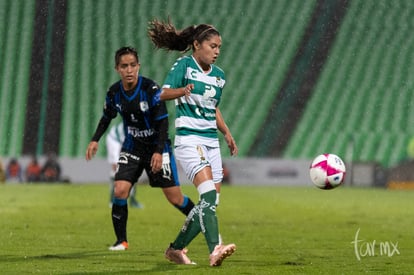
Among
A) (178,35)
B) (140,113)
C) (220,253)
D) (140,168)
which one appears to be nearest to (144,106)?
(140,113)

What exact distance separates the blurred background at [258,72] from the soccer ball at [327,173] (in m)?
18.7

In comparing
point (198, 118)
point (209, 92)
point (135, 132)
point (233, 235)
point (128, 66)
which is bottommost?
point (233, 235)

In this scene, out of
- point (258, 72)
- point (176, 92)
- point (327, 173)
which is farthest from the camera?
point (258, 72)

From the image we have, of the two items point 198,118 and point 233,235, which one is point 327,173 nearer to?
point 198,118

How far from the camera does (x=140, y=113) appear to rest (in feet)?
26.9

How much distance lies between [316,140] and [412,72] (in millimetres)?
5386

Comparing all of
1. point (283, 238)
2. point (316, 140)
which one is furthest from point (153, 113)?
point (316, 140)

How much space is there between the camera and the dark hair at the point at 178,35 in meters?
7.17

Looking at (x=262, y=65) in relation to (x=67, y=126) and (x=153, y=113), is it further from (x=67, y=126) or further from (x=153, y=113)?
(x=153, y=113)

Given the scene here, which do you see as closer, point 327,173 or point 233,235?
point 327,173

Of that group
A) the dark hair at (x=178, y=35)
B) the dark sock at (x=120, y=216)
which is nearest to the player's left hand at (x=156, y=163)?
the dark hair at (x=178, y=35)

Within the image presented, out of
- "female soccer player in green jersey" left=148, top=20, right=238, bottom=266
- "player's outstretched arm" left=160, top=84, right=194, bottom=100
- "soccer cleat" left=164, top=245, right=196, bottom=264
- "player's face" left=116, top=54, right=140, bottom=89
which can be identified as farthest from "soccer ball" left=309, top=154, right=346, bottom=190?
"player's face" left=116, top=54, right=140, bottom=89

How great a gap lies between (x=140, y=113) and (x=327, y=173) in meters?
1.78

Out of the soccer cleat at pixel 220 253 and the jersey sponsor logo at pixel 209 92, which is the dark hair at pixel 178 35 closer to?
the jersey sponsor logo at pixel 209 92
